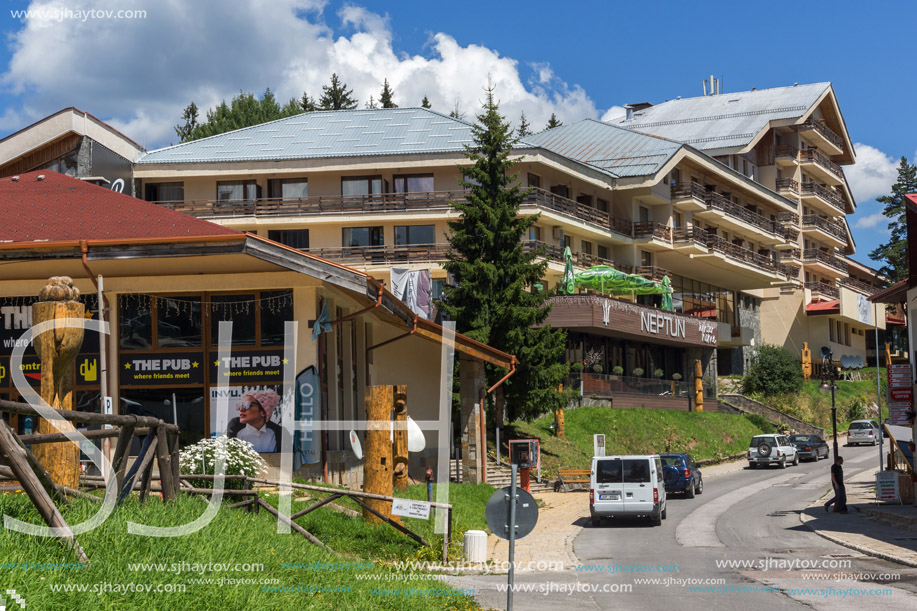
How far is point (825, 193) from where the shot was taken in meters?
85.4

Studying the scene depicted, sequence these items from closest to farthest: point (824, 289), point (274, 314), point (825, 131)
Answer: point (274, 314)
point (825, 131)
point (824, 289)

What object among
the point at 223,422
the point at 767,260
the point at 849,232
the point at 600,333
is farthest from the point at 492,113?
the point at 849,232

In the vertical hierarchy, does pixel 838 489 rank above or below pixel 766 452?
above

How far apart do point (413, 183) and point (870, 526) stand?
3232cm

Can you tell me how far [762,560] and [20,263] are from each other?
1675cm

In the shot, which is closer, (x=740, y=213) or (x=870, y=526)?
(x=870, y=526)

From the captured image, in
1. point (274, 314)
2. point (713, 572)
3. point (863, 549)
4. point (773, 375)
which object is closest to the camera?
point (713, 572)

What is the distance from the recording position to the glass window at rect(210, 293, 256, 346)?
23.9 metres

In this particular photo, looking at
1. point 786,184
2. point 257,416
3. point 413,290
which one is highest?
point 786,184

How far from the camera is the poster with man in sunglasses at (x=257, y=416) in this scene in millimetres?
23531

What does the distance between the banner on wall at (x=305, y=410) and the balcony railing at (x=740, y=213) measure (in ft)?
146

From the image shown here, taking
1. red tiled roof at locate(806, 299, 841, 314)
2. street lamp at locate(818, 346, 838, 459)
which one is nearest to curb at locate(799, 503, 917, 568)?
street lamp at locate(818, 346, 838, 459)

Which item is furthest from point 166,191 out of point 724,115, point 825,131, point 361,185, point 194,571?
point 825,131

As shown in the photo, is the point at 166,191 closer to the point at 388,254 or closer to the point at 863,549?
the point at 388,254
